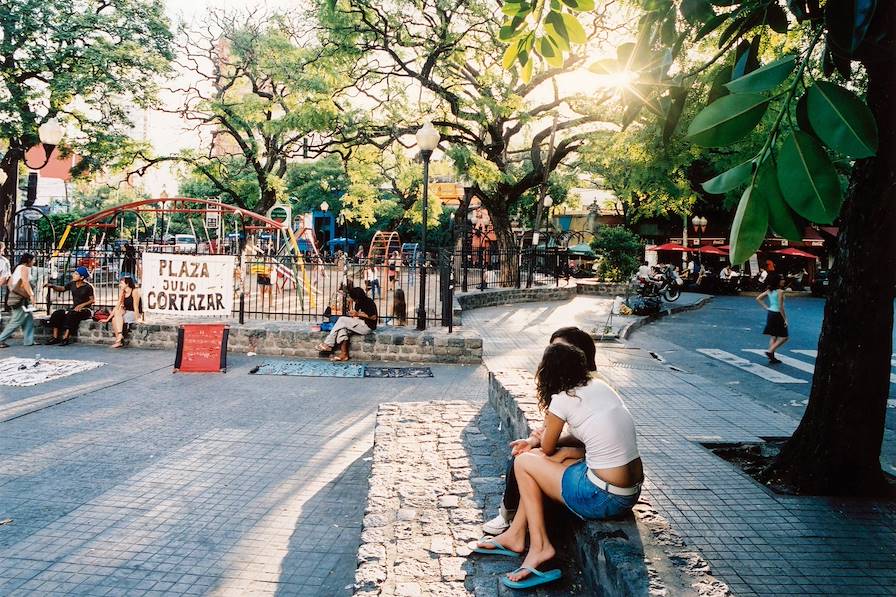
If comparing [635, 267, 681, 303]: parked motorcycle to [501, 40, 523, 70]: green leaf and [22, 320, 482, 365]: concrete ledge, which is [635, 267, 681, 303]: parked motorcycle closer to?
[22, 320, 482, 365]: concrete ledge

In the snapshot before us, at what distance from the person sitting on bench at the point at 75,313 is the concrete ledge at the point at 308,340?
0.19 metres

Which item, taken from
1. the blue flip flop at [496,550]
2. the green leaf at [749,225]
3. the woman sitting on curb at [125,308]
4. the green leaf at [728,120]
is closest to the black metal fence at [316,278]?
the woman sitting on curb at [125,308]

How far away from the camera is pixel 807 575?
3727 mm

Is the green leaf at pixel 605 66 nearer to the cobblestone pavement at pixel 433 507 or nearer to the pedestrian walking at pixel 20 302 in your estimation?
the cobblestone pavement at pixel 433 507

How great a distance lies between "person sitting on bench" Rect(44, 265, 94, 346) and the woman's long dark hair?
11413 millimetres

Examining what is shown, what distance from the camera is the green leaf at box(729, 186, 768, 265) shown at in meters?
1.53

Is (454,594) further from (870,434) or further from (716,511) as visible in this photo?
(870,434)

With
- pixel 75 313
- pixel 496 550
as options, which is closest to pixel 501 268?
pixel 75 313

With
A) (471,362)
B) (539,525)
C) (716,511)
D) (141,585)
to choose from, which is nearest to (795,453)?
(716,511)

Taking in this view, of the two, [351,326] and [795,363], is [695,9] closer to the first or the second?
[351,326]

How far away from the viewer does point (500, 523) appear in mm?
3975

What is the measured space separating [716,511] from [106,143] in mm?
20392

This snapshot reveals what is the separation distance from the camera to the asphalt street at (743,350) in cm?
1001

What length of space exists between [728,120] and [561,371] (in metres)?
2.26
